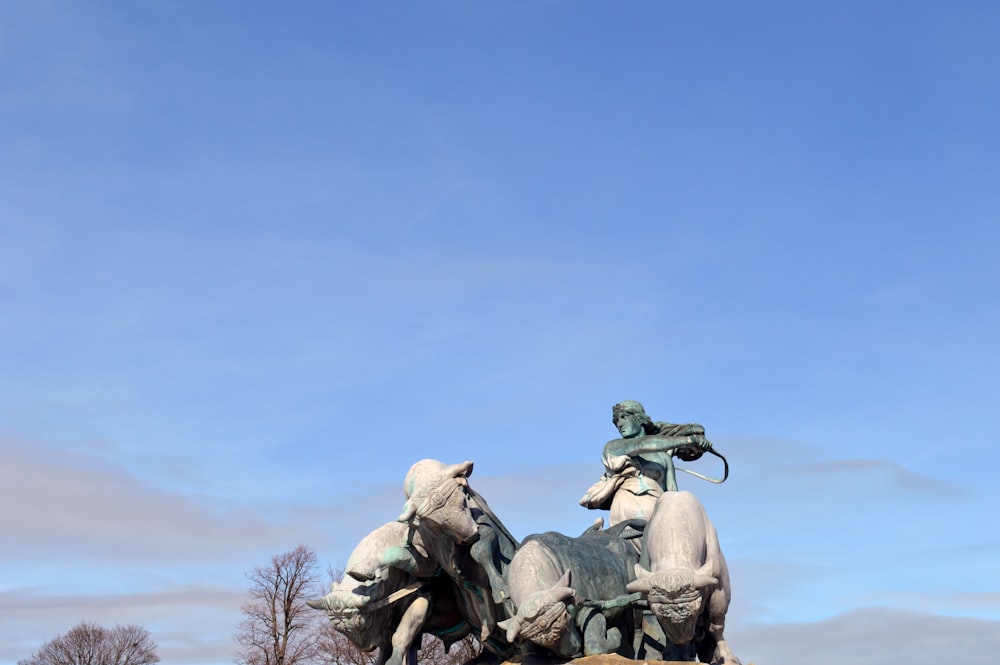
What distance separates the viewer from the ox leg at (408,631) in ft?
29.6

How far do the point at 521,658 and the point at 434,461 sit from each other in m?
1.58

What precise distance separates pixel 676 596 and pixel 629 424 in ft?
10.4

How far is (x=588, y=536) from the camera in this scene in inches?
379

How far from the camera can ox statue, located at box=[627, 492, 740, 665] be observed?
27.3 ft

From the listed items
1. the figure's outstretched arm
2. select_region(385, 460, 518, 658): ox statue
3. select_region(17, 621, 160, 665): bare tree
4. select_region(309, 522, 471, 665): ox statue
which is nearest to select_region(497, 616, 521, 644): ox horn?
select_region(385, 460, 518, 658): ox statue

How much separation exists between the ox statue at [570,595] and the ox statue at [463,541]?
16cm

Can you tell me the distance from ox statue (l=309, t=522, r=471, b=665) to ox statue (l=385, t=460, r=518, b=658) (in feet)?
0.43

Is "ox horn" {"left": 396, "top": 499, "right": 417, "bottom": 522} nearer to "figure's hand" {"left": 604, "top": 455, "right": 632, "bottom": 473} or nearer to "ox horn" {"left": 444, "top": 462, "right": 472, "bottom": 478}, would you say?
"ox horn" {"left": 444, "top": 462, "right": 472, "bottom": 478}

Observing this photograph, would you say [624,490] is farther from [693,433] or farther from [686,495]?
[686,495]

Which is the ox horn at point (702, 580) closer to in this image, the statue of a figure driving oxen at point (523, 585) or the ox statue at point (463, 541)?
the statue of a figure driving oxen at point (523, 585)

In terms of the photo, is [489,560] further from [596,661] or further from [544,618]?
[596,661]

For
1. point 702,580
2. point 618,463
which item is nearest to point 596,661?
point 702,580

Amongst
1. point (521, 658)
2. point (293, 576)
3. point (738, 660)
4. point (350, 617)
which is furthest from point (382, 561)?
point (293, 576)

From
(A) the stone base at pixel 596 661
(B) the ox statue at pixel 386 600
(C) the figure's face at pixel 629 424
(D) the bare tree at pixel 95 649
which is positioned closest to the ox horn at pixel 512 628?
(A) the stone base at pixel 596 661
